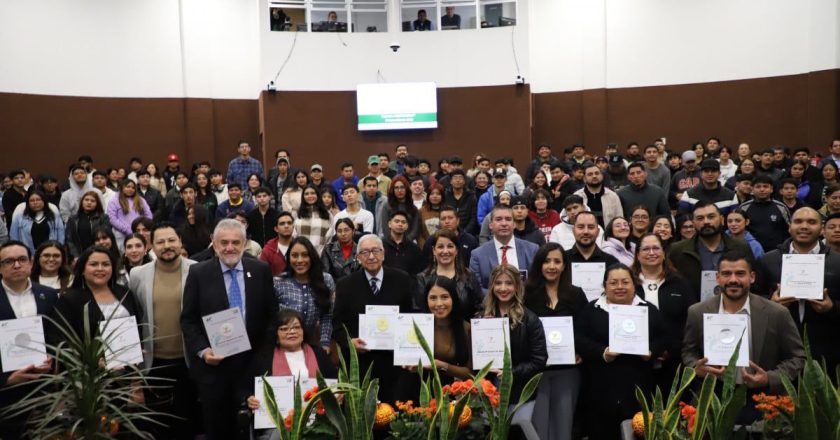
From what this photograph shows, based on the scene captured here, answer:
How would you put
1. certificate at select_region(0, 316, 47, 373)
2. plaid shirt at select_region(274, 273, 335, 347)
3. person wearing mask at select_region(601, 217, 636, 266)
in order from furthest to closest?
person wearing mask at select_region(601, 217, 636, 266) → plaid shirt at select_region(274, 273, 335, 347) → certificate at select_region(0, 316, 47, 373)

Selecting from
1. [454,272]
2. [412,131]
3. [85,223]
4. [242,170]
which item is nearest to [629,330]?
[454,272]

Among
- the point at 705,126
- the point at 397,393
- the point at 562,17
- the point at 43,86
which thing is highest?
the point at 562,17

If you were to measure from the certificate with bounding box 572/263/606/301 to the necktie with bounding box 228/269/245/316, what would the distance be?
7.80 feet

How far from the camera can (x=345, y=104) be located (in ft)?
50.7

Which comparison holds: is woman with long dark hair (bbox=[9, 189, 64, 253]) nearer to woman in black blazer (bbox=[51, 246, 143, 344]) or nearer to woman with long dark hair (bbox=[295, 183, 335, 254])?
woman with long dark hair (bbox=[295, 183, 335, 254])

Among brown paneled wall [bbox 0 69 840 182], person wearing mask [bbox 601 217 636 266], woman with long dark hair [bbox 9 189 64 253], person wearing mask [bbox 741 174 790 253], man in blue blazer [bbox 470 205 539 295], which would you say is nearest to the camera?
man in blue blazer [bbox 470 205 539 295]

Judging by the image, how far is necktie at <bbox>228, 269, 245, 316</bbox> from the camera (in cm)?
549

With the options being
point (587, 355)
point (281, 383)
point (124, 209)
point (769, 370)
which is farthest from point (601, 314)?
point (124, 209)

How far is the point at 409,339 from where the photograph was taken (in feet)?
17.3

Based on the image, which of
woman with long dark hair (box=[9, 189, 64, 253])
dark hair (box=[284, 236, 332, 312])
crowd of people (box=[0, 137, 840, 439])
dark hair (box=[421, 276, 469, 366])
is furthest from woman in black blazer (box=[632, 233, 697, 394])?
woman with long dark hair (box=[9, 189, 64, 253])

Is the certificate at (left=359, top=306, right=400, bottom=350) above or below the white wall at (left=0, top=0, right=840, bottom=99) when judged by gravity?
below

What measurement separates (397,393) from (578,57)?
12089mm

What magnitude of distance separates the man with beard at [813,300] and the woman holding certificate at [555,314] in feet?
4.34

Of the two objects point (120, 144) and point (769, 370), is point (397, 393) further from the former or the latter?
point (120, 144)
